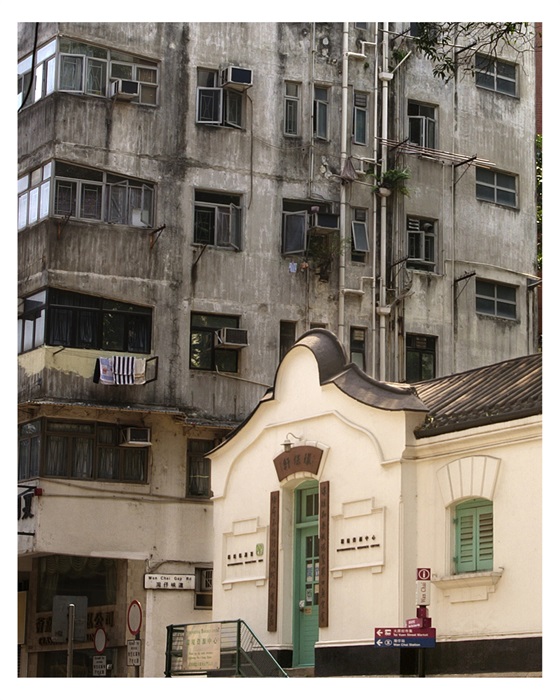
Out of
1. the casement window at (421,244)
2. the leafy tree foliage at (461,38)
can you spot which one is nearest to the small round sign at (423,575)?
the leafy tree foliage at (461,38)

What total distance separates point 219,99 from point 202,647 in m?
13.4

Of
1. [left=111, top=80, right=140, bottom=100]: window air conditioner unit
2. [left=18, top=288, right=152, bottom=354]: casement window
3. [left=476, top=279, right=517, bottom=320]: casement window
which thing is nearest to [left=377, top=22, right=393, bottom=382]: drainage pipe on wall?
[left=476, top=279, right=517, bottom=320]: casement window

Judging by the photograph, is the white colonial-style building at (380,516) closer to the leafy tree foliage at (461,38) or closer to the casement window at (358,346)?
the leafy tree foliage at (461,38)

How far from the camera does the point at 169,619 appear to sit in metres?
27.6

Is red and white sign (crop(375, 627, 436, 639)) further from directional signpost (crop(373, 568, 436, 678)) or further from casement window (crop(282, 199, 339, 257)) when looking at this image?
casement window (crop(282, 199, 339, 257))

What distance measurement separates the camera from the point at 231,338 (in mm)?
28219

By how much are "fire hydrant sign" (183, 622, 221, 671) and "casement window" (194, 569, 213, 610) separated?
8120 millimetres

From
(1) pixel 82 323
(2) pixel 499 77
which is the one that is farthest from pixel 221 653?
(2) pixel 499 77

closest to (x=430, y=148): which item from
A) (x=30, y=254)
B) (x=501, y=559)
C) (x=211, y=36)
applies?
(x=211, y=36)

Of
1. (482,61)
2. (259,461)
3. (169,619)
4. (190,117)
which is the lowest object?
(169,619)

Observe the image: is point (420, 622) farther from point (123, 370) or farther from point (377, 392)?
point (123, 370)

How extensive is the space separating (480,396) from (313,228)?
1152cm

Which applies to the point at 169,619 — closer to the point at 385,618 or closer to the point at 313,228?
the point at 313,228

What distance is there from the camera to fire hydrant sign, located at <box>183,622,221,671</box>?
63.2ft
